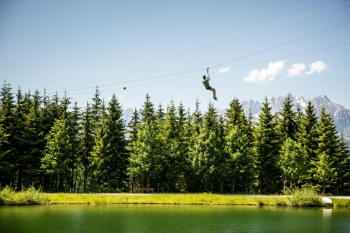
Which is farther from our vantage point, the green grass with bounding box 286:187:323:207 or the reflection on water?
the green grass with bounding box 286:187:323:207

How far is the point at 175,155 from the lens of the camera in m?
52.2

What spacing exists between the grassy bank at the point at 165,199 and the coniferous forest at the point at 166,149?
23.4ft

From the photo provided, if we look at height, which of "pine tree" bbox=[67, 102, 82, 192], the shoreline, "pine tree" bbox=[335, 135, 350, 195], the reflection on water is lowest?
the reflection on water

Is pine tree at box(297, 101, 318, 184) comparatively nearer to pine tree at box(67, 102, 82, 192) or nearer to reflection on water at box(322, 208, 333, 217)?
reflection on water at box(322, 208, 333, 217)

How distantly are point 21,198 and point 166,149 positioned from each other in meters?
22.3

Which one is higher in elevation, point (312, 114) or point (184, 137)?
point (312, 114)

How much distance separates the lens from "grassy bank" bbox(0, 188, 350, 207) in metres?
39.5

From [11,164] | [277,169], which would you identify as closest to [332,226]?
[277,169]

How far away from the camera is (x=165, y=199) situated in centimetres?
4256

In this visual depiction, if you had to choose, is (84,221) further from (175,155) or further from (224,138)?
(224,138)

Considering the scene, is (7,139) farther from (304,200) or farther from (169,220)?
(304,200)

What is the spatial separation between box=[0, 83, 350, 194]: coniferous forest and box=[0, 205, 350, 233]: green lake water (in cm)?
1237

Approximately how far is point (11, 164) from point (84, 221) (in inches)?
984

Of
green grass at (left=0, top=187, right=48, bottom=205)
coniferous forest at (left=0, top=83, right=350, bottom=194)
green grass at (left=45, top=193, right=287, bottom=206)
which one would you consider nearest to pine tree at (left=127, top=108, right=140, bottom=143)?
coniferous forest at (left=0, top=83, right=350, bottom=194)
